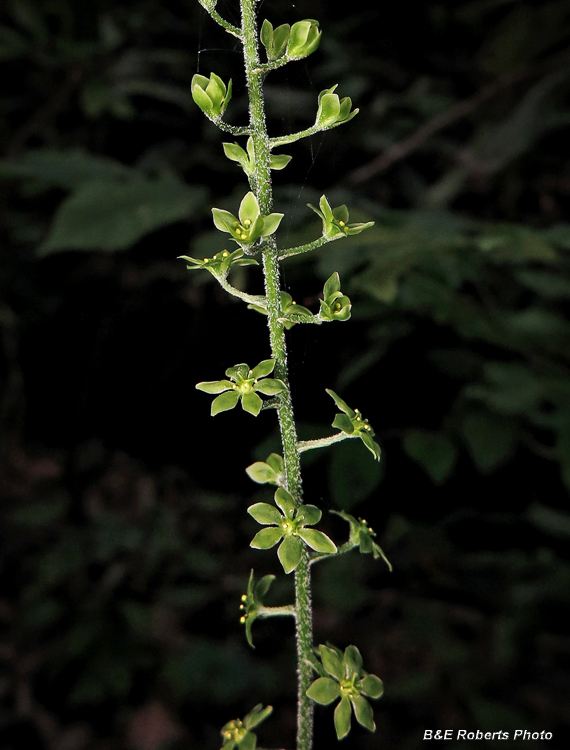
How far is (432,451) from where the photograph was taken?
2.03 metres

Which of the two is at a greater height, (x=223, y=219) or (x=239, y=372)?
(x=223, y=219)

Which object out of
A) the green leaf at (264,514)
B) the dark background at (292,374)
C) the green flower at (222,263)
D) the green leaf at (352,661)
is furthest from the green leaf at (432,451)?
the green flower at (222,263)

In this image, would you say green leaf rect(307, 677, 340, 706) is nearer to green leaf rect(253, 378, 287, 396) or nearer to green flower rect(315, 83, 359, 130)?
green leaf rect(253, 378, 287, 396)

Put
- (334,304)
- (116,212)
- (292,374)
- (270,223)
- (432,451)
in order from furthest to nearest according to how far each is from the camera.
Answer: (292,374) → (116,212) → (432,451) → (334,304) → (270,223)

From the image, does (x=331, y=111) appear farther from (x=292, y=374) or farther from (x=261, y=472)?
(x=292, y=374)

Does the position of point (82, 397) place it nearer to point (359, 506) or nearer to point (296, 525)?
point (359, 506)

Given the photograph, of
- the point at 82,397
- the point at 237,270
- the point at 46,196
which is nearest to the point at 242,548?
the point at 82,397

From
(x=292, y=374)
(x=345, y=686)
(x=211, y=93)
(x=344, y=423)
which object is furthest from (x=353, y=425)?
(x=292, y=374)

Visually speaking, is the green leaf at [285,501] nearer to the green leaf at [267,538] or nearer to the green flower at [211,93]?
the green leaf at [267,538]

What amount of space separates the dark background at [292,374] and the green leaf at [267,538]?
3.11 ft

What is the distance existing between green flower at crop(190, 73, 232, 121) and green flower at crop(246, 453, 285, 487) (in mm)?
506

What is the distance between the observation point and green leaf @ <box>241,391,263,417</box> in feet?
2.85

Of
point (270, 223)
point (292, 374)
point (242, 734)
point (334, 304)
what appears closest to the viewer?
point (270, 223)

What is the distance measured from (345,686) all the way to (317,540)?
0.84ft
